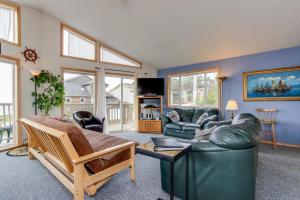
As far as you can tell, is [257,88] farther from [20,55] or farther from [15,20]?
[15,20]

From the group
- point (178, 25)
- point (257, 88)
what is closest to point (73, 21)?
point (178, 25)

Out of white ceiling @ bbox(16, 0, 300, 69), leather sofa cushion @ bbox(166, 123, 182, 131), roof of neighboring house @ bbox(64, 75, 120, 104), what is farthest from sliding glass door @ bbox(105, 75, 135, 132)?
leather sofa cushion @ bbox(166, 123, 182, 131)

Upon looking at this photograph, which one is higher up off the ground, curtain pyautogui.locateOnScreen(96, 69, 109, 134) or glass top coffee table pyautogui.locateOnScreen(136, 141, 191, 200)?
curtain pyautogui.locateOnScreen(96, 69, 109, 134)

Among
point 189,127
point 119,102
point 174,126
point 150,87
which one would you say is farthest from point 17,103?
point 189,127

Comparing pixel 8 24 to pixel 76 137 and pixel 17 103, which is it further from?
pixel 76 137

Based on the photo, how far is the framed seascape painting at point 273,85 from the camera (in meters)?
3.88

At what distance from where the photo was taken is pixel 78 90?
5277mm

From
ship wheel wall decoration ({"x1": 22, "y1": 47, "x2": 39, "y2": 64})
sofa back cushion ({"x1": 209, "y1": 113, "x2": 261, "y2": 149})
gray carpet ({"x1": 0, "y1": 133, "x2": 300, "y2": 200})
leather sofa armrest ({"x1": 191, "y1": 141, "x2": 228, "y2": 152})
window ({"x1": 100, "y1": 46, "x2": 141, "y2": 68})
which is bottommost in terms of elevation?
gray carpet ({"x1": 0, "y1": 133, "x2": 300, "y2": 200})

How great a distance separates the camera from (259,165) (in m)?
2.87

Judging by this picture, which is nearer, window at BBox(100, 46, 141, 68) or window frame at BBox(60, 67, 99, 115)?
window frame at BBox(60, 67, 99, 115)

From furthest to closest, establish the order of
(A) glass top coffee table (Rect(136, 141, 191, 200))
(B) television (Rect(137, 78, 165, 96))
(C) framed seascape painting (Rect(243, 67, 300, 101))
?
(B) television (Rect(137, 78, 165, 96)) < (C) framed seascape painting (Rect(243, 67, 300, 101)) < (A) glass top coffee table (Rect(136, 141, 191, 200))

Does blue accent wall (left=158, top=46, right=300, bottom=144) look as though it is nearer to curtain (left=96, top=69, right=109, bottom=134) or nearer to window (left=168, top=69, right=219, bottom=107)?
window (left=168, top=69, right=219, bottom=107)

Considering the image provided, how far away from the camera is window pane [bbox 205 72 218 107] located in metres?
5.13

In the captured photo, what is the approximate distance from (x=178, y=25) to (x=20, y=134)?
474cm
